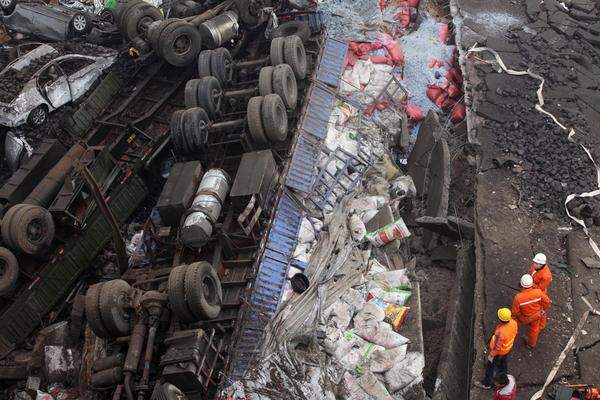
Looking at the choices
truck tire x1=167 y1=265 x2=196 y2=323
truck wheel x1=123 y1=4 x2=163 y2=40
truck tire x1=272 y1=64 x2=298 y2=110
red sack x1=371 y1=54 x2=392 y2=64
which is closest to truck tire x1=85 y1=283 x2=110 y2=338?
truck tire x1=167 y1=265 x2=196 y2=323

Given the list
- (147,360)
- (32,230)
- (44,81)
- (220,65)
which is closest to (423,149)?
(220,65)

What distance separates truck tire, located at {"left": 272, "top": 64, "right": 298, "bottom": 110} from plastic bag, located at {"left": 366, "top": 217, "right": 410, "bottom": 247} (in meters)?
3.02

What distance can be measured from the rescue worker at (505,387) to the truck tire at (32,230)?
7.30m

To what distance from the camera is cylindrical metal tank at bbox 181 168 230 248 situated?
8.58 m

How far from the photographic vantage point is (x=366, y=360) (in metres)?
8.05

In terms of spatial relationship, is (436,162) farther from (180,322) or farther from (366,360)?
(180,322)

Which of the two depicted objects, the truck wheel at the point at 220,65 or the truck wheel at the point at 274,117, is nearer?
the truck wheel at the point at 274,117

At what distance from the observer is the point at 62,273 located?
394 inches

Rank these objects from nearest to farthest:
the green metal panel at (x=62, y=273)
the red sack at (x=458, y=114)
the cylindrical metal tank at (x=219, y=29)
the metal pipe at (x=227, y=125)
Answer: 1. the green metal panel at (x=62, y=273)
2. the metal pipe at (x=227, y=125)
3. the cylindrical metal tank at (x=219, y=29)
4. the red sack at (x=458, y=114)

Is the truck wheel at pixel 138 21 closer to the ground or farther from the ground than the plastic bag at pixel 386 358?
farther from the ground

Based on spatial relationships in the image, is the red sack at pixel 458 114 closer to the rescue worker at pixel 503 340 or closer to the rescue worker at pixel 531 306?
the rescue worker at pixel 531 306

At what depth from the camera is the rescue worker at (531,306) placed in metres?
7.60

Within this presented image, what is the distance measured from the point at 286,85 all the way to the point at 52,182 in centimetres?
462

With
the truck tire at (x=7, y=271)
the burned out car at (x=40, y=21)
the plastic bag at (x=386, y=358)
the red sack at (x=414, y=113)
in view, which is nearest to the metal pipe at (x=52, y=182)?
the truck tire at (x=7, y=271)
